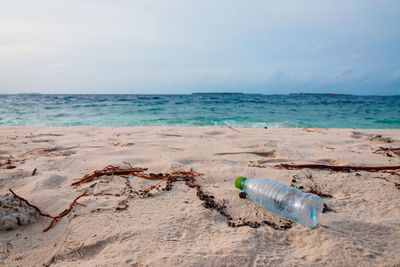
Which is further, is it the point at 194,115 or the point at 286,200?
the point at 194,115

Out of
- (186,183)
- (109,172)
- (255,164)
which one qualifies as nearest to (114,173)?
(109,172)

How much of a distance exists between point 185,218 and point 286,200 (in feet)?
2.17

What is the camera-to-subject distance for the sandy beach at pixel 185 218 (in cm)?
103

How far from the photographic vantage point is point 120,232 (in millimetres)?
Result: 1190

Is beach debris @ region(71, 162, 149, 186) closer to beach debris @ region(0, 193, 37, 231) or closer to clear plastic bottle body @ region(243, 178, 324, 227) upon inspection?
beach debris @ region(0, 193, 37, 231)

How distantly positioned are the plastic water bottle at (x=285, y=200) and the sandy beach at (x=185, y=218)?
0.23ft

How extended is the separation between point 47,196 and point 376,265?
187cm

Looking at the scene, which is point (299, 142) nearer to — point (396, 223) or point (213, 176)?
point (213, 176)

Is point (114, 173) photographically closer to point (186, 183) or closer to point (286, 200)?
point (186, 183)

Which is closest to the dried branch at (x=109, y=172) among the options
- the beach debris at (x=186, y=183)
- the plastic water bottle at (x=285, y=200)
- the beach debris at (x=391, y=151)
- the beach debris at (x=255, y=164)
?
the beach debris at (x=186, y=183)

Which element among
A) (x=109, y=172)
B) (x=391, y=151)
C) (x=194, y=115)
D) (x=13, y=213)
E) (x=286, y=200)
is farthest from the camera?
(x=194, y=115)

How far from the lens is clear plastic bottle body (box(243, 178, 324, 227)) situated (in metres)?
1.32

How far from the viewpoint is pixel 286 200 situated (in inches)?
58.2

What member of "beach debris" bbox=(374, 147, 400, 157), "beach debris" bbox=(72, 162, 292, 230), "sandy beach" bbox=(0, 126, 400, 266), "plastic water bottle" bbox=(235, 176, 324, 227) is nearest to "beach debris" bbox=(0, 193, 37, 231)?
"sandy beach" bbox=(0, 126, 400, 266)
